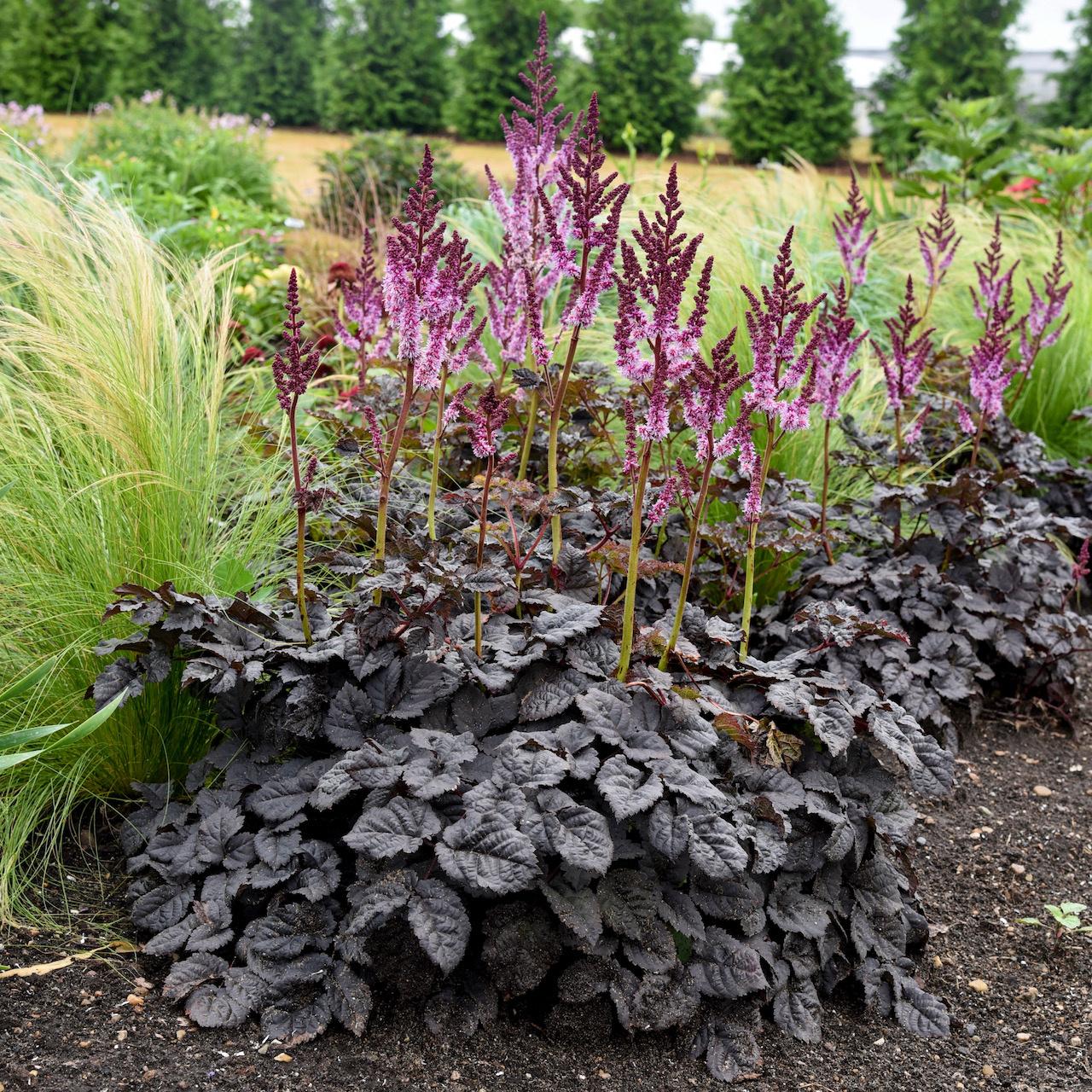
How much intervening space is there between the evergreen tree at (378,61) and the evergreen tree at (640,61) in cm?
257

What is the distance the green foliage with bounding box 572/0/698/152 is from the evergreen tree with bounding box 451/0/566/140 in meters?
0.77

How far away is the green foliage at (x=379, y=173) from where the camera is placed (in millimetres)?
8594

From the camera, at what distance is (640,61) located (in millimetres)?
14750

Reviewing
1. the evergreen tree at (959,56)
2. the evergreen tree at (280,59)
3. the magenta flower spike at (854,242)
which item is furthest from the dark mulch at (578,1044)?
the evergreen tree at (280,59)

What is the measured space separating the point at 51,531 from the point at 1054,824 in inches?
102

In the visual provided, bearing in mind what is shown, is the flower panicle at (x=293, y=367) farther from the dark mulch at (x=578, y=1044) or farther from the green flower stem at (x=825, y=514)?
the green flower stem at (x=825, y=514)

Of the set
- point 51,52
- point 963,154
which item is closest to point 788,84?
point 963,154

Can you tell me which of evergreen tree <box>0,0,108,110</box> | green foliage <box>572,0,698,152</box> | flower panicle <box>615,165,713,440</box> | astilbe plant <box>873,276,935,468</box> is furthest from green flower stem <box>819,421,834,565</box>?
evergreen tree <box>0,0,108,110</box>

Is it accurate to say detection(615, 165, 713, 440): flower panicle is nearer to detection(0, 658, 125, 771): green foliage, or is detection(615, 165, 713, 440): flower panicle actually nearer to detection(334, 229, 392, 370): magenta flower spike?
detection(334, 229, 392, 370): magenta flower spike

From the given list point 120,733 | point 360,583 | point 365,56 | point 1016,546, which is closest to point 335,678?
point 360,583

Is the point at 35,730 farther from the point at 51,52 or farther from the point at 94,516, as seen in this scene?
the point at 51,52

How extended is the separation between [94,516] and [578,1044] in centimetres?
157

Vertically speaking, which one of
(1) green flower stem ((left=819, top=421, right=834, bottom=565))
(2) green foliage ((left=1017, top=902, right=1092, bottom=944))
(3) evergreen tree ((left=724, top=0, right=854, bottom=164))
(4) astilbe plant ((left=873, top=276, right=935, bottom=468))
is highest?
(3) evergreen tree ((left=724, top=0, right=854, bottom=164))

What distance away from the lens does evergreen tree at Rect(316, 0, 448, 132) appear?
15.4 m
